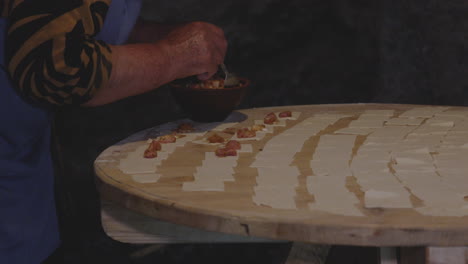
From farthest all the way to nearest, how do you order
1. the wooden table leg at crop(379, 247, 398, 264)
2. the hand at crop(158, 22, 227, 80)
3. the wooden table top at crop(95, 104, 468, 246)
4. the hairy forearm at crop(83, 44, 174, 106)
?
the hand at crop(158, 22, 227, 80) → the hairy forearm at crop(83, 44, 174, 106) → the wooden table leg at crop(379, 247, 398, 264) → the wooden table top at crop(95, 104, 468, 246)

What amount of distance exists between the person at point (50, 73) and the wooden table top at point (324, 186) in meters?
0.25

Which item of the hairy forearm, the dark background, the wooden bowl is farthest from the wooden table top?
the dark background

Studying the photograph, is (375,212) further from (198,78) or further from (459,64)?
(459,64)

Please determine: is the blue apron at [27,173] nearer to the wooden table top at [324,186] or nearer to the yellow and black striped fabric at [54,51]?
the yellow and black striped fabric at [54,51]

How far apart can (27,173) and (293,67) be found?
2350 mm

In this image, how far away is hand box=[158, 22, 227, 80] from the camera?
77.9 inches

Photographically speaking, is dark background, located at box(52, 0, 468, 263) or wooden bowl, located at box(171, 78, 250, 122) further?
dark background, located at box(52, 0, 468, 263)

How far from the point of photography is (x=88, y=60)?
5.37 ft

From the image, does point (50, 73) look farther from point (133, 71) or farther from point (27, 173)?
point (27, 173)

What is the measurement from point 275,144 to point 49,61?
77 cm

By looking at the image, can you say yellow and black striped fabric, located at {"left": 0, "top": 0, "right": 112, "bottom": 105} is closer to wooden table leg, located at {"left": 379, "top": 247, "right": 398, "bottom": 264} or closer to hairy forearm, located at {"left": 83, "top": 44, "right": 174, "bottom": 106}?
hairy forearm, located at {"left": 83, "top": 44, "right": 174, "bottom": 106}

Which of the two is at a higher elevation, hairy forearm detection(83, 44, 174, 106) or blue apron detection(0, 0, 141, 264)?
hairy forearm detection(83, 44, 174, 106)

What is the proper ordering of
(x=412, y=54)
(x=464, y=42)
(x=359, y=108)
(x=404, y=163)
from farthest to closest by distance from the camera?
(x=412, y=54), (x=464, y=42), (x=359, y=108), (x=404, y=163)

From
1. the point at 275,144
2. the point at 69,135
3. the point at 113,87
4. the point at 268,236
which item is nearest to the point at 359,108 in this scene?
the point at 275,144
